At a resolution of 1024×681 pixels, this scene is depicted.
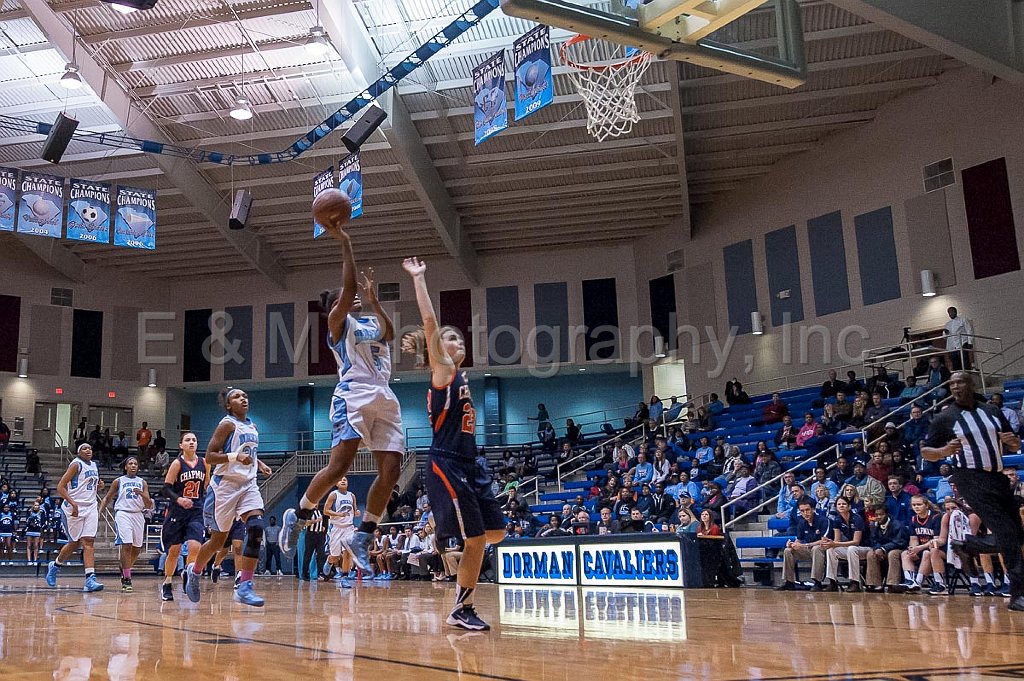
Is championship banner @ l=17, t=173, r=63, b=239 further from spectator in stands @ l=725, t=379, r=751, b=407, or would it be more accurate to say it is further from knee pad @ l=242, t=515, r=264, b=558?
spectator in stands @ l=725, t=379, r=751, b=407

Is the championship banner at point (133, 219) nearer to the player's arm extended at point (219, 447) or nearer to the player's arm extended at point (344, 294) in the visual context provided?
the player's arm extended at point (219, 447)

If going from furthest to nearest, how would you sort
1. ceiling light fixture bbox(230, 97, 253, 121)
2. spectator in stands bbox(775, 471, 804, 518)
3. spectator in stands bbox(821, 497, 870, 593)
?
ceiling light fixture bbox(230, 97, 253, 121)
spectator in stands bbox(775, 471, 804, 518)
spectator in stands bbox(821, 497, 870, 593)

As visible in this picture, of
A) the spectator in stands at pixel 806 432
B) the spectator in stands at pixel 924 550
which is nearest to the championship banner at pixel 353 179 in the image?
the spectator in stands at pixel 806 432

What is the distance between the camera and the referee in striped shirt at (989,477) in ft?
19.0

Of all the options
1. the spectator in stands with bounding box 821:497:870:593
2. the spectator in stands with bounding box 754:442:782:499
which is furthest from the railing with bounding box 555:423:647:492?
the spectator in stands with bounding box 821:497:870:593

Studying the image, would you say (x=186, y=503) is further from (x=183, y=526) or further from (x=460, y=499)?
(x=460, y=499)

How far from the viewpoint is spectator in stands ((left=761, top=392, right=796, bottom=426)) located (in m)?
17.5

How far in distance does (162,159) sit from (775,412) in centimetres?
1403

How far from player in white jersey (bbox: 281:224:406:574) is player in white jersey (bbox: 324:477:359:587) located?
877cm

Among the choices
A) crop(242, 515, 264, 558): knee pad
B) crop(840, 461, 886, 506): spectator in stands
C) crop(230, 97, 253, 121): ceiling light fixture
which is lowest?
crop(242, 515, 264, 558): knee pad

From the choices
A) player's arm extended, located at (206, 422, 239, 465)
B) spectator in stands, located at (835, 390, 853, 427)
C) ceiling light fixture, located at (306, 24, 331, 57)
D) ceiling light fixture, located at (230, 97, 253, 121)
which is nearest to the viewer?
player's arm extended, located at (206, 422, 239, 465)

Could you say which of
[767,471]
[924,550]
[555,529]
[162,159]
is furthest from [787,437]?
[162,159]

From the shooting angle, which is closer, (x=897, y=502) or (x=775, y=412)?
(x=897, y=502)

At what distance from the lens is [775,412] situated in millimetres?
17562
